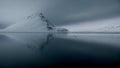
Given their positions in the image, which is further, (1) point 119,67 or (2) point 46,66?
(2) point 46,66

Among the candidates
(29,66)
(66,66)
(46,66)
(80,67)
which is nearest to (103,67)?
(80,67)

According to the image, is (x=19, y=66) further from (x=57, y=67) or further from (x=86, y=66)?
(x=86, y=66)

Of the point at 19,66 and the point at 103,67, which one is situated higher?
the point at 19,66

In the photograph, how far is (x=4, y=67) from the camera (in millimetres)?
8406

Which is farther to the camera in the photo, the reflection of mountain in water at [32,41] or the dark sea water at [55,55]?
the reflection of mountain in water at [32,41]

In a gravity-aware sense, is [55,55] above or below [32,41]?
below

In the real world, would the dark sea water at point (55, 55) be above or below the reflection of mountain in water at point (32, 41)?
below

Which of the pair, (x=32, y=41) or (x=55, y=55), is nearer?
(x=55, y=55)

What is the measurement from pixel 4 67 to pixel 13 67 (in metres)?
0.61

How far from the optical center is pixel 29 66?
8656mm

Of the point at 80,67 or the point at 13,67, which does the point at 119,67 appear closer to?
the point at 80,67

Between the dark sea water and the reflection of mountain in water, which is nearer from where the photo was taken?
the dark sea water

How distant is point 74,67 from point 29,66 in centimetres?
327

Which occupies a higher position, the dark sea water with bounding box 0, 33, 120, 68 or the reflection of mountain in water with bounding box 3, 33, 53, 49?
the reflection of mountain in water with bounding box 3, 33, 53, 49
